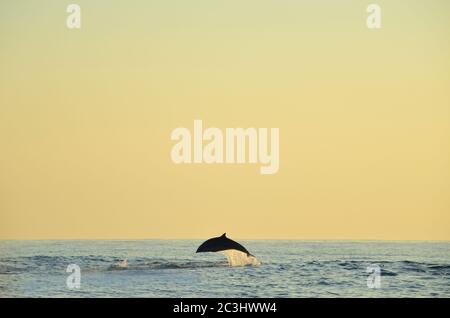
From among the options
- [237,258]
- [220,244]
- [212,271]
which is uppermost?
[220,244]

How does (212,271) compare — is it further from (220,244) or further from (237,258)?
(237,258)

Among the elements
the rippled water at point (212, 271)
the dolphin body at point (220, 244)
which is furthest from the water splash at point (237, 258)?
the rippled water at point (212, 271)

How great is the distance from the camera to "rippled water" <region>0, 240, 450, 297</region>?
3148 centimetres

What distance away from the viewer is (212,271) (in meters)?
→ 35.3

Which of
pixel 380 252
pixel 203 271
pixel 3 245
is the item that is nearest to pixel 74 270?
pixel 203 271

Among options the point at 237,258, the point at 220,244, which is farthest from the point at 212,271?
the point at 237,258

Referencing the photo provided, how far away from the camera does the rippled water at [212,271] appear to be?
103 feet

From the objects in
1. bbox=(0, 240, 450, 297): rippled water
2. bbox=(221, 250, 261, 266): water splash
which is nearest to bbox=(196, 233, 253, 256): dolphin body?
bbox=(221, 250, 261, 266): water splash

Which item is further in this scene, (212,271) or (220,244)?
(220,244)

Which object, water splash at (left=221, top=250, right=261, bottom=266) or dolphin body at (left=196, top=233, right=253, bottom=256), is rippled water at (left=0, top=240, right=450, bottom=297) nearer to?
water splash at (left=221, top=250, right=261, bottom=266)

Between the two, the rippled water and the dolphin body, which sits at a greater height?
the dolphin body

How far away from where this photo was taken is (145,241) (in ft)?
184

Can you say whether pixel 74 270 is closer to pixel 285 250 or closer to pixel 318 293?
pixel 318 293
